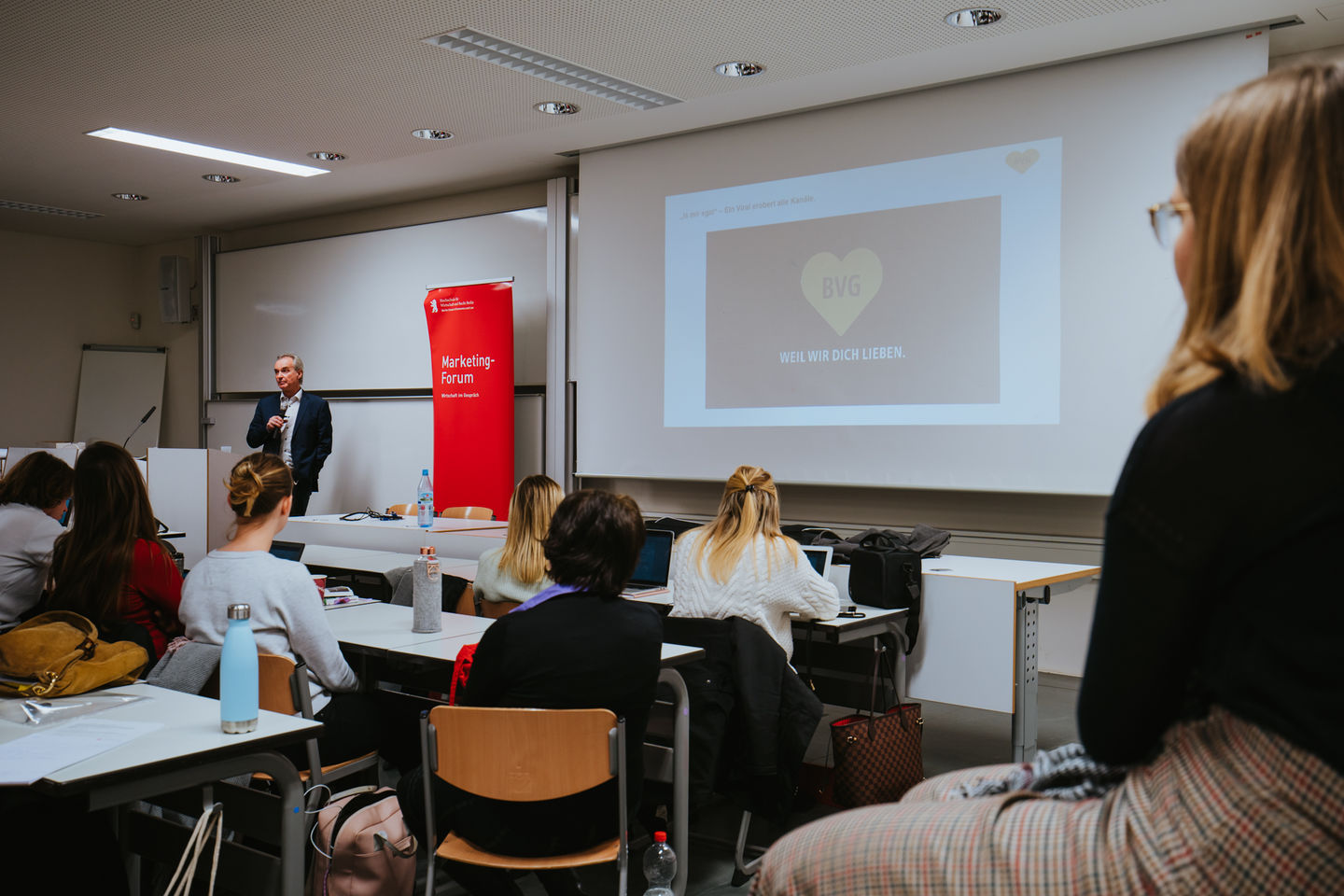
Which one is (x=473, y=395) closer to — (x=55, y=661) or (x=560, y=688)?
(x=55, y=661)

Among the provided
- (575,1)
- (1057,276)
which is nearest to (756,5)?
(575,1)

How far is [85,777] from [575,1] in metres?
3.70

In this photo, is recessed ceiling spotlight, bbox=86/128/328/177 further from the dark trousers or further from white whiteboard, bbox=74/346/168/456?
white whiteboard, bbox=74/346/168/456

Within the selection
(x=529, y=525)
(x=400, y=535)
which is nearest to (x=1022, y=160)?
(x=529, y=525)

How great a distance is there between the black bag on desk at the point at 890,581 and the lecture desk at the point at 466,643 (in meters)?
1.16

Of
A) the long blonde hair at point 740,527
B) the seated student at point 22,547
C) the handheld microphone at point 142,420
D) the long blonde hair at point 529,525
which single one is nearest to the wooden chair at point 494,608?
the long blonde hair at point 529,525

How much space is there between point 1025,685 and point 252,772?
2.77m

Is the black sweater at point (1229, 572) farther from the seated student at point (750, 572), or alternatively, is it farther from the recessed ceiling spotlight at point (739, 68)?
the recessed ceiling spotlight at point (739, 68)

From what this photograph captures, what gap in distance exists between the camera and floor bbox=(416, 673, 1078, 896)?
115 inches

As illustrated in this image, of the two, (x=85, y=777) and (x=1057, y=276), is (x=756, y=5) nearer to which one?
(x=1057, y=276)

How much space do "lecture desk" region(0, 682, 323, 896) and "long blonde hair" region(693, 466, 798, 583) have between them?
1.55 metres

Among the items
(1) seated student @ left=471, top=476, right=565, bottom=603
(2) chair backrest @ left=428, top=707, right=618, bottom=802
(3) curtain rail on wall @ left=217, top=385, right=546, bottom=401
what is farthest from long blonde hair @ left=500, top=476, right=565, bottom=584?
(3) curtain rail on wall @ left=217, top=385, right=546, bottom=401

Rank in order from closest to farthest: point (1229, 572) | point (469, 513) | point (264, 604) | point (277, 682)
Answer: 1. point (1229, 572)
2. point (277, 682)
3. point (264, 604)
4. point (469, 513)

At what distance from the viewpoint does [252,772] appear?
6.45 ft
